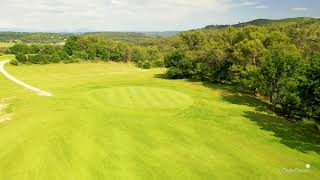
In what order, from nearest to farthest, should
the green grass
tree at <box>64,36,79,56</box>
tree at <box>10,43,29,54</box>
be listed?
the green grass, tree at <box>10,43,29,54</box>, tree at <box>64,36,79,56</box>

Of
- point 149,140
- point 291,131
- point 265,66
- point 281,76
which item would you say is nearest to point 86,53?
point 265,66

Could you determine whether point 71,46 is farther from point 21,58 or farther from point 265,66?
point 265,66

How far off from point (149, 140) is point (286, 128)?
53.4 feet

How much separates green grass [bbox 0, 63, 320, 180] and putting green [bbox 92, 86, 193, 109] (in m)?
0.16

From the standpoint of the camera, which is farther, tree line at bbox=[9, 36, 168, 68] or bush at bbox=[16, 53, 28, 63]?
tree line at bbox=[9, 36, 168, 68]

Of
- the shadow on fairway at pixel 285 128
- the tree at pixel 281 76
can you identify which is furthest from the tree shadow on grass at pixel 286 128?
the tree at pixel 281 76

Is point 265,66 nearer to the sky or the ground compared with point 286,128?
nearer to the sky

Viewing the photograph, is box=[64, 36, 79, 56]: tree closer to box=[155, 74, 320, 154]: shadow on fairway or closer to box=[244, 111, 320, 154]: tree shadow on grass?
box=[155, 74, 320, 154]: shadow on fairway

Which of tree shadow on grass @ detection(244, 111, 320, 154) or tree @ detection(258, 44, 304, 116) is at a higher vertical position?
tree @ detection(258, 44, 304, 116)

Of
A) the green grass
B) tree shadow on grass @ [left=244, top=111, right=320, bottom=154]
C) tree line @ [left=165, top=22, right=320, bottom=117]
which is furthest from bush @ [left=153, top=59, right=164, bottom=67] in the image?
tree shadow on grass @ [left=244, top=111, right=320, bottom=154]

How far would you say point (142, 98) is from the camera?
4662 centimetres

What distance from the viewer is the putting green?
4319cm

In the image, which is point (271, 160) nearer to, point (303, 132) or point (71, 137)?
point (303, 132)

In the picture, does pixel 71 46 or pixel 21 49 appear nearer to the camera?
pixel 21 49
